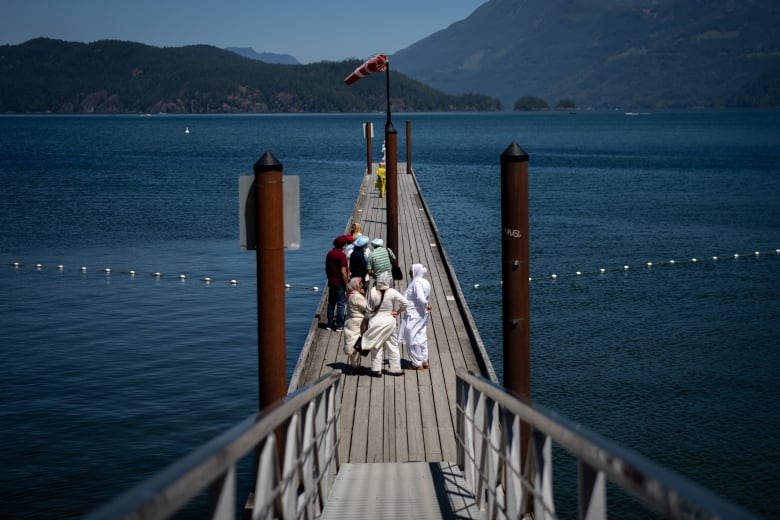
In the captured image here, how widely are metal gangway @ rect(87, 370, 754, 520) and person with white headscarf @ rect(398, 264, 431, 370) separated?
3295 mm

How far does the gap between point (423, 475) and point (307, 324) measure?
15922 mm

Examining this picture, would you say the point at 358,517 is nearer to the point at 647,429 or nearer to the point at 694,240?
the point at 647,429

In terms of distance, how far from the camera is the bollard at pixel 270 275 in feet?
21.7

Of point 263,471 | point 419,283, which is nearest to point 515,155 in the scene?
point 263,471

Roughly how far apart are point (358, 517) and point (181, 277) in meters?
24.6

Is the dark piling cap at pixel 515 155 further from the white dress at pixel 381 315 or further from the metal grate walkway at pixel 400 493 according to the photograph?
the white dress at pixel 381 315

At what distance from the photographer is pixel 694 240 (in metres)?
39.0

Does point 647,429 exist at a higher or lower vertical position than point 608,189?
lower

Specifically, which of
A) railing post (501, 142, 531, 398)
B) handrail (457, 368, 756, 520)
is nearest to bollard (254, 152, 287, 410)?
handrail (457, 368, 756, 520)

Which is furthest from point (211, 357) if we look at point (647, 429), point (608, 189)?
point (608, 189)

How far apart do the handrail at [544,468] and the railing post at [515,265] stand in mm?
477

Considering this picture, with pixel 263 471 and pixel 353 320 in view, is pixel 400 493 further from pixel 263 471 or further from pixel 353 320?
pixel 353 320

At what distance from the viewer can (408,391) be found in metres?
11.4

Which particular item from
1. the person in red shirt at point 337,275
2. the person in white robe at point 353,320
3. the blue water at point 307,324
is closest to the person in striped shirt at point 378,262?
the person in white robe at point 353,320
